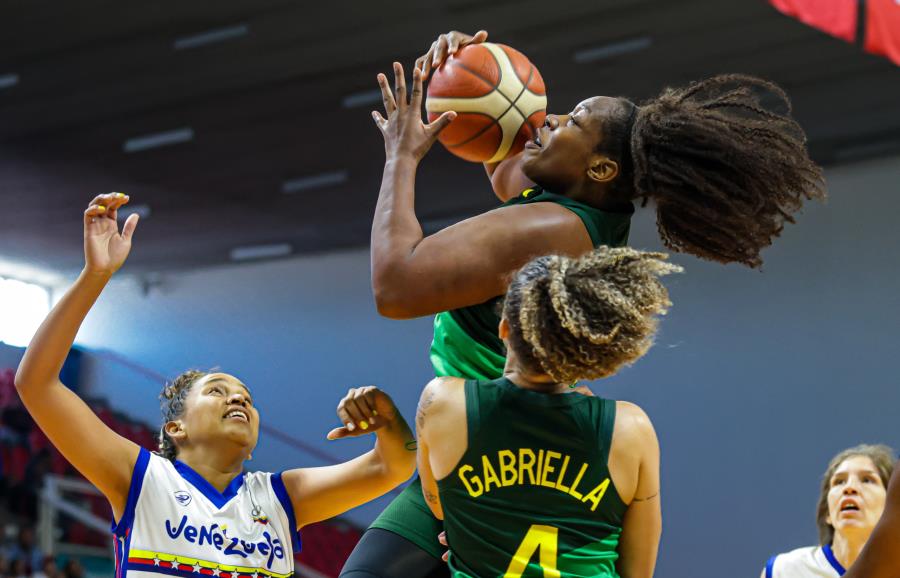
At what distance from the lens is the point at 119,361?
12.6m

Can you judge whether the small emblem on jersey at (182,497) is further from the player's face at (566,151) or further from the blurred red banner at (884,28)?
the blurred red banner at (884,28)

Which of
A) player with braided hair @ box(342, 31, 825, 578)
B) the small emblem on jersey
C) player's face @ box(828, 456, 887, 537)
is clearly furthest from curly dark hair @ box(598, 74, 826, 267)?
player's face @ box(828, 456, 887, 537)

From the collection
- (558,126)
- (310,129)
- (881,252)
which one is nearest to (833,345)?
(881,252)

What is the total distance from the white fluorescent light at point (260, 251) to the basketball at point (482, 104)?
30.7ft

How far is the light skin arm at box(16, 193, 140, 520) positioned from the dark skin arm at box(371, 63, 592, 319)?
2.26 ft

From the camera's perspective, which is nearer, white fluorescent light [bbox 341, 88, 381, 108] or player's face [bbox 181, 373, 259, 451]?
player's face [bbox 181, 373, 259, 451]

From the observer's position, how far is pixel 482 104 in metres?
2.40

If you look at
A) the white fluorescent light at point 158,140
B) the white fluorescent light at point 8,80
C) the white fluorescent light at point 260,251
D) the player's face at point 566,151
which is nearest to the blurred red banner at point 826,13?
the player's face at point 566,151

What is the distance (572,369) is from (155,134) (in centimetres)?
815

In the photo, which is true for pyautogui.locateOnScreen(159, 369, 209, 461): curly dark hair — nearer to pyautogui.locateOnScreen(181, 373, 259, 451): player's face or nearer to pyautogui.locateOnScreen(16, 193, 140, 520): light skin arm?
pyautogui.locateOnScreen(181, 373, 259, 451): player's face

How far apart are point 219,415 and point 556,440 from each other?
4.23 feet

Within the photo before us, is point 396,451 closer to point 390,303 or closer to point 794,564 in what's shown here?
point 390,303

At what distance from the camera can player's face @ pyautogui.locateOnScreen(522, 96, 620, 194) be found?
214cm

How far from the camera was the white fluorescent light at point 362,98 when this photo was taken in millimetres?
8414
